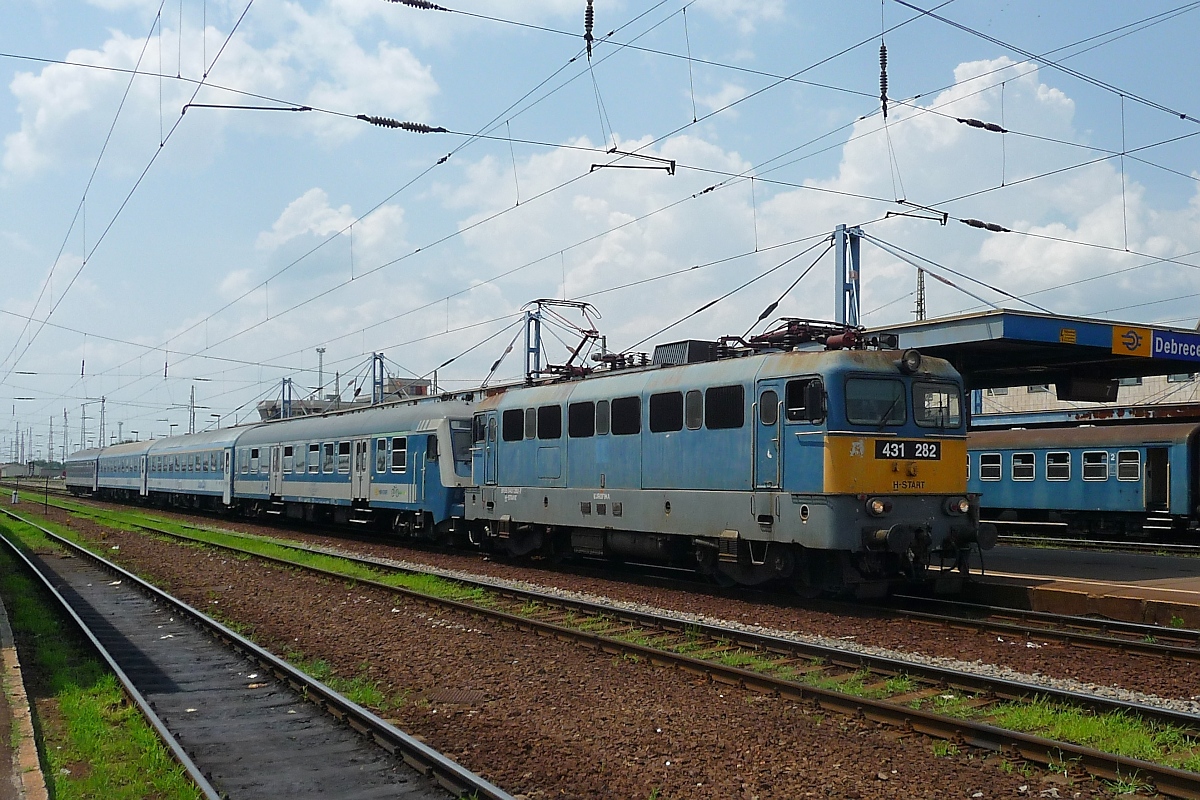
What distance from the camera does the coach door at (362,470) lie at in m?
28.4

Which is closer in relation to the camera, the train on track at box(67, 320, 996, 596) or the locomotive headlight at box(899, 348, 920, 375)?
the train on track at box(67, 320, 996, 596)

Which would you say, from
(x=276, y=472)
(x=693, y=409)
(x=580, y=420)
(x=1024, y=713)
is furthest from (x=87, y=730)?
(x=276, y=472)

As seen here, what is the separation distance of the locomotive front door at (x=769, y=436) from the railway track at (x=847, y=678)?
2448 mm

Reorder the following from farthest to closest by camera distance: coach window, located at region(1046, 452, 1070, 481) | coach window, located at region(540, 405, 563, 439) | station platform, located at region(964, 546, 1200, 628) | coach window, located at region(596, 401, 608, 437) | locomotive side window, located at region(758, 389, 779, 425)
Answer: coach window, located at region(1046, 452, 1070, 481), coach window, located at region(540, 405, 563, 439), coach window, located at region(596, 401, 608, 437), locomotive side window, located at region(758, 389, 779, 425), station platform, located at region(964, 546, 1200, 628)

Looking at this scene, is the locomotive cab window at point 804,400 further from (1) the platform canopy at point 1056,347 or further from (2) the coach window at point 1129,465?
(2) the coach window at point 1129,465

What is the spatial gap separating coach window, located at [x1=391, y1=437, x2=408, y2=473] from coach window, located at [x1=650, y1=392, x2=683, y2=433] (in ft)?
35.2

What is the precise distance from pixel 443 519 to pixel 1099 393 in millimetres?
14675

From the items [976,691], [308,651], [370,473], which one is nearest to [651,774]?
[976,691]

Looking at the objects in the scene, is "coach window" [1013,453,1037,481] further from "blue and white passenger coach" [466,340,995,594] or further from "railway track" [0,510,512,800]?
"railway track" [0,510,512,800]

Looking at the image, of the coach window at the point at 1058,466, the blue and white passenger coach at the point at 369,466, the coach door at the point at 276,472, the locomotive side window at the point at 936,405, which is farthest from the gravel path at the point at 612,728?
the coach door at the point at 276,472

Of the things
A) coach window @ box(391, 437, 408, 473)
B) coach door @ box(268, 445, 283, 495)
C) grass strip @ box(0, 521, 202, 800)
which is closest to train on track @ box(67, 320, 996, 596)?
coach window @ box(391, 437, 408, 473)

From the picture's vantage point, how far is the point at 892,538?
13508 millimetres

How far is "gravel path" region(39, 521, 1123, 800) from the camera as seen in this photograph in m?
7.11

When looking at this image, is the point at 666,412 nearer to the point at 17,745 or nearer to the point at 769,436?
the point at 769,436
